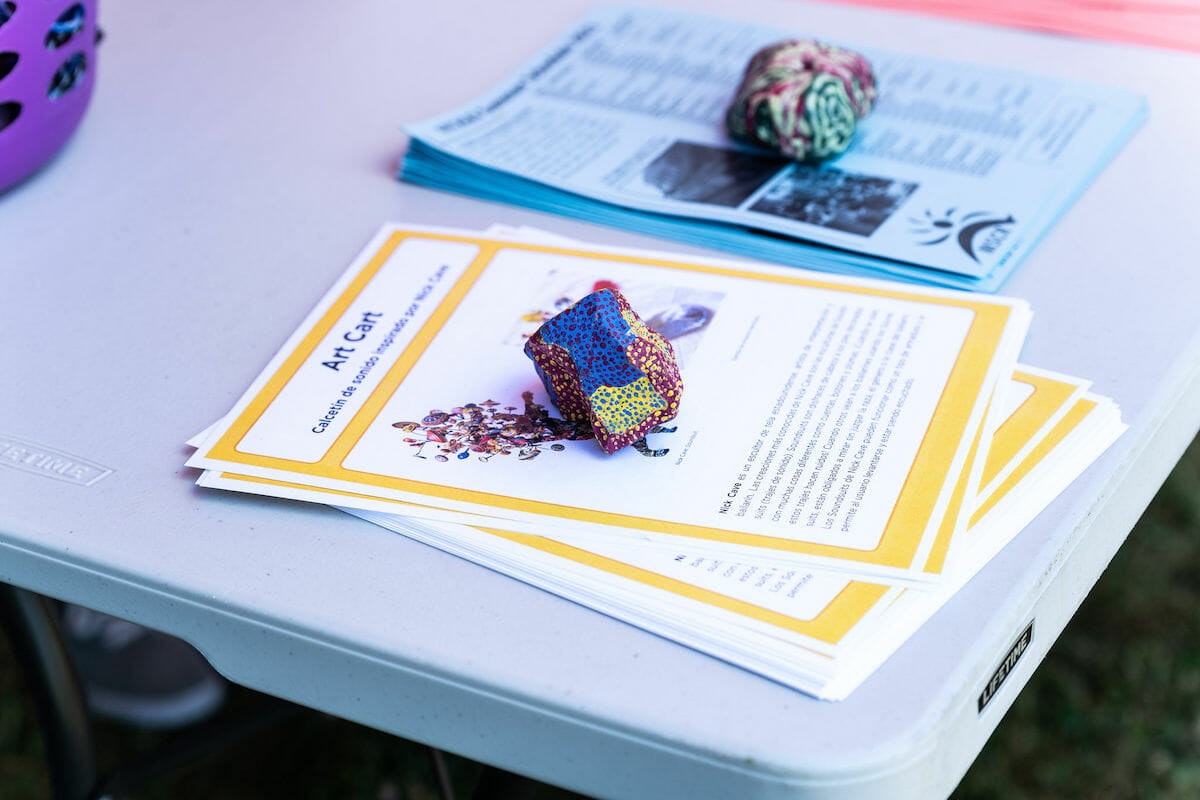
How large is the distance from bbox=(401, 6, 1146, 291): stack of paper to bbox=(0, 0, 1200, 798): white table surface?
22mm

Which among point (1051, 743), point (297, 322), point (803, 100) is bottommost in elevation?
point (1051, 743)

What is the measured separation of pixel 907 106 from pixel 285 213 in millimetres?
401

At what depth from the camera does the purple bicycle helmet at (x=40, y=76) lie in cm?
65

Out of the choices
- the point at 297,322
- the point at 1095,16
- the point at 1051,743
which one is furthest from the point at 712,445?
Answer: the point at 1051,743

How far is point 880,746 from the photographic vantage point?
377 mm

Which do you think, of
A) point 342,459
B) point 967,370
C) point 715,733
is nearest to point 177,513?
point 342,459

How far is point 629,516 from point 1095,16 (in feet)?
2.07

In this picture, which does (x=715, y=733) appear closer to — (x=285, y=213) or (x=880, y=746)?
(x=880, y=746)

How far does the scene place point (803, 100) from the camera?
70cm

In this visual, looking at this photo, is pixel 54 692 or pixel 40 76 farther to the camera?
pixel 54 692

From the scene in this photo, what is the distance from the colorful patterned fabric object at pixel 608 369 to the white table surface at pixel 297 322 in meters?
0.09

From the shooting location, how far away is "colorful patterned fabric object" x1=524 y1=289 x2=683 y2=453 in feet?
1.62

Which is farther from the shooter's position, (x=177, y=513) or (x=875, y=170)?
(x=875, y=170)

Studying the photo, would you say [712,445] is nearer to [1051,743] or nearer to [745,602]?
[745,602]
